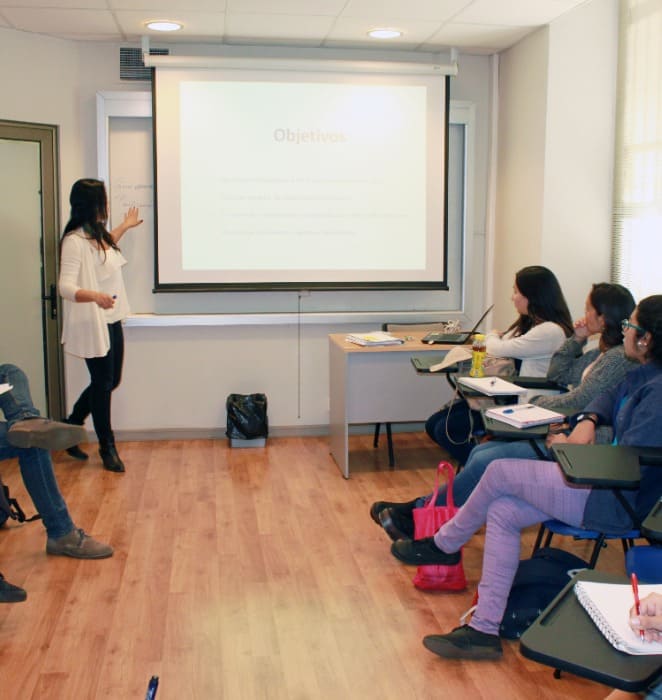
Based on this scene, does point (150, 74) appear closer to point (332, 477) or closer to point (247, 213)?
point (247, 213)

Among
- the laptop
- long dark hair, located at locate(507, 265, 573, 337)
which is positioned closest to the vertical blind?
long dark hair, located at locate(507, 265, 573, 337)

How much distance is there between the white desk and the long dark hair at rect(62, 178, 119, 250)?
4.79 ft

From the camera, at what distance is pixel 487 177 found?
5.93 meters

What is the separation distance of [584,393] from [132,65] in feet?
11.6

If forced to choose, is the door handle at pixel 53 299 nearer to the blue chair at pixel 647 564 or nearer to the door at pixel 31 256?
the door at pixel 31 256

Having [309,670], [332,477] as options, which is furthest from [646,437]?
[332,477]

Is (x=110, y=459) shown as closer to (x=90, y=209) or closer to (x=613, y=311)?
(x=90, y=209)

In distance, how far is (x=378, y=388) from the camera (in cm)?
495

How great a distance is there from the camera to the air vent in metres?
5.40

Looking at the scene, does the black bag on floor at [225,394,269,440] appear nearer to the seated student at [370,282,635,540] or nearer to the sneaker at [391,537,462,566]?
the seated student at [370,282,635,540]

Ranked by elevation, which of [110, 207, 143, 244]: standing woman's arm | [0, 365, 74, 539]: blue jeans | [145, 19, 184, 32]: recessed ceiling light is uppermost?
[145, 19, 184, 32]: recessed ceiling light

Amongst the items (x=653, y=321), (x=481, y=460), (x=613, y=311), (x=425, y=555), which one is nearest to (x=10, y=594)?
(x=425, y=555)

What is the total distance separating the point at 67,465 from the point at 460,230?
2957mm

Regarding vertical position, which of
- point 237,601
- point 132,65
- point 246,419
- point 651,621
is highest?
point 132,65
